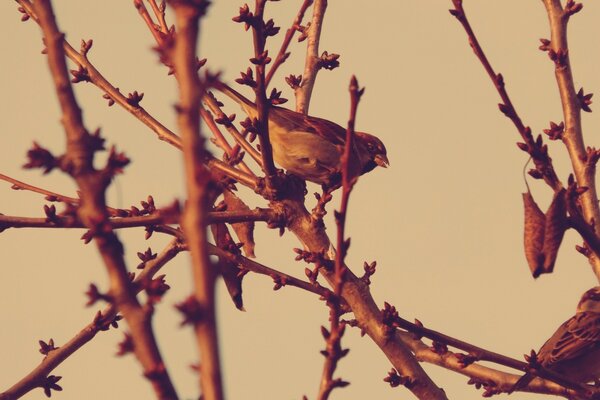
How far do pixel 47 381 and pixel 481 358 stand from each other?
2364 millimetres

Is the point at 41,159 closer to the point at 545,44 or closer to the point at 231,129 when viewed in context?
the point at 231,129

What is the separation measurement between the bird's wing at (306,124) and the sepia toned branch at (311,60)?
20.5 inches

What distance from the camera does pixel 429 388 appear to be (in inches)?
200

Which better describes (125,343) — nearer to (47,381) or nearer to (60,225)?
(60,225)

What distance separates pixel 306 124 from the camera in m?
7.96

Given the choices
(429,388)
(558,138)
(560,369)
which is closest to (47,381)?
(429,388)

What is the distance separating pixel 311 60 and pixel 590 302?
3455 mm

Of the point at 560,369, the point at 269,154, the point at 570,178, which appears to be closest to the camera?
the point at 570,178

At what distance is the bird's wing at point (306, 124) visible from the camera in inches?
316

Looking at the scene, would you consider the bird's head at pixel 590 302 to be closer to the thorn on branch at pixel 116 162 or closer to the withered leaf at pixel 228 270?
the withered leaf at pixel 228 270

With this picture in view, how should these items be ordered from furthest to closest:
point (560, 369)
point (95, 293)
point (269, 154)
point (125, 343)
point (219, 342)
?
point (560, 369) < point (269, 154) < point (95, 293) < point (125, 343) < point (219, 342)

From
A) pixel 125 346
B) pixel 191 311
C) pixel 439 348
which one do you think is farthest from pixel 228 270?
pixel 191 311

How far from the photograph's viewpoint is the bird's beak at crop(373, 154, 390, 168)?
33.4 ft

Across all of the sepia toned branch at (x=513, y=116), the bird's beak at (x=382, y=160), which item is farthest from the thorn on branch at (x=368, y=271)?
the bird's beak at (x=382, y=160)
